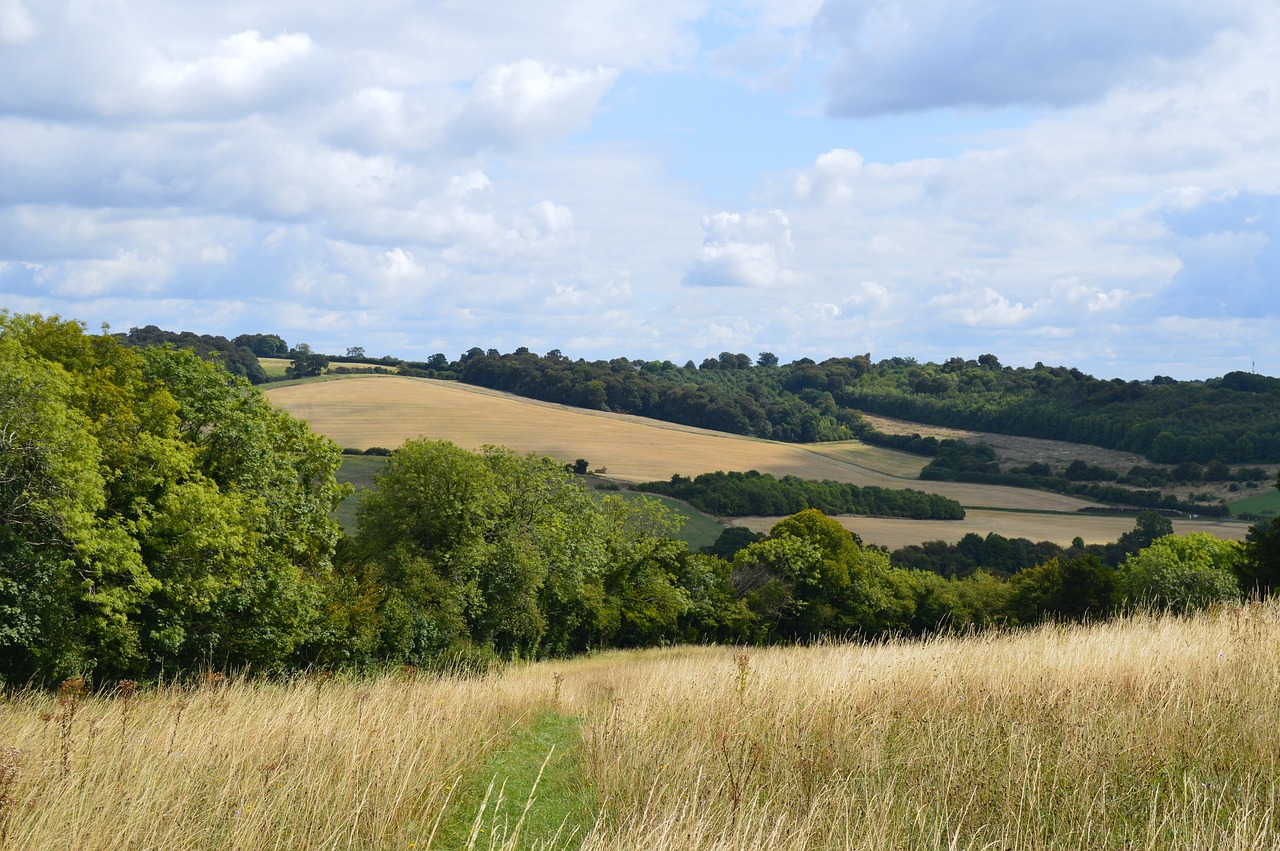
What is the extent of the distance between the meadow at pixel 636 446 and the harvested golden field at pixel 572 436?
0.13 meters

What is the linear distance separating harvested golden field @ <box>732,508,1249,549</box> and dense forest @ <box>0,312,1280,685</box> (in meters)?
24.9

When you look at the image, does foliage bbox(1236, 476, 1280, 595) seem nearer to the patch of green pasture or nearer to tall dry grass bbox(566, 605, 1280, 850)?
tall dry grass bbox(566, 605, 1280, 850)

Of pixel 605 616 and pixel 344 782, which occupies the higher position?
pixel 344 782

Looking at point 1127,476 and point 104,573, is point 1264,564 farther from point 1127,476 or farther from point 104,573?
point 1127,476

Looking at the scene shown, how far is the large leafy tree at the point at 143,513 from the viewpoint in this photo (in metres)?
23.5

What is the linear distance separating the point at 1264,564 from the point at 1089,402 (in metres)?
133

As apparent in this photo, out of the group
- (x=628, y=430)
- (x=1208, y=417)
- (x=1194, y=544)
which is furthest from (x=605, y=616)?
(x=1208, y=417)

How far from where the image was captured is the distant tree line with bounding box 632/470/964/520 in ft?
304

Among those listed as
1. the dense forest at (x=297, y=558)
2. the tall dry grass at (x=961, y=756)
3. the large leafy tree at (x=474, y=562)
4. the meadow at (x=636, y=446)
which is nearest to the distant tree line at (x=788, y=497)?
the meadow at (x=636, y=446)

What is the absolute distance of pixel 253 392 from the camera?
34.0m

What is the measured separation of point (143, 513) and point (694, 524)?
204ft

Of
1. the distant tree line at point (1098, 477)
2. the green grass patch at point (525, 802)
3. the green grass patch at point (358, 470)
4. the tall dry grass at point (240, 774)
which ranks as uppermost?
the tall dry grass at point (240, 774)

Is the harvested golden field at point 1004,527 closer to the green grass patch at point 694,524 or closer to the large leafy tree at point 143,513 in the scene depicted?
the green grass patch at point 694,524

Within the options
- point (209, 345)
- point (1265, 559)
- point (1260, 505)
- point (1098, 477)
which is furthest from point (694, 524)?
point (209, 345)
